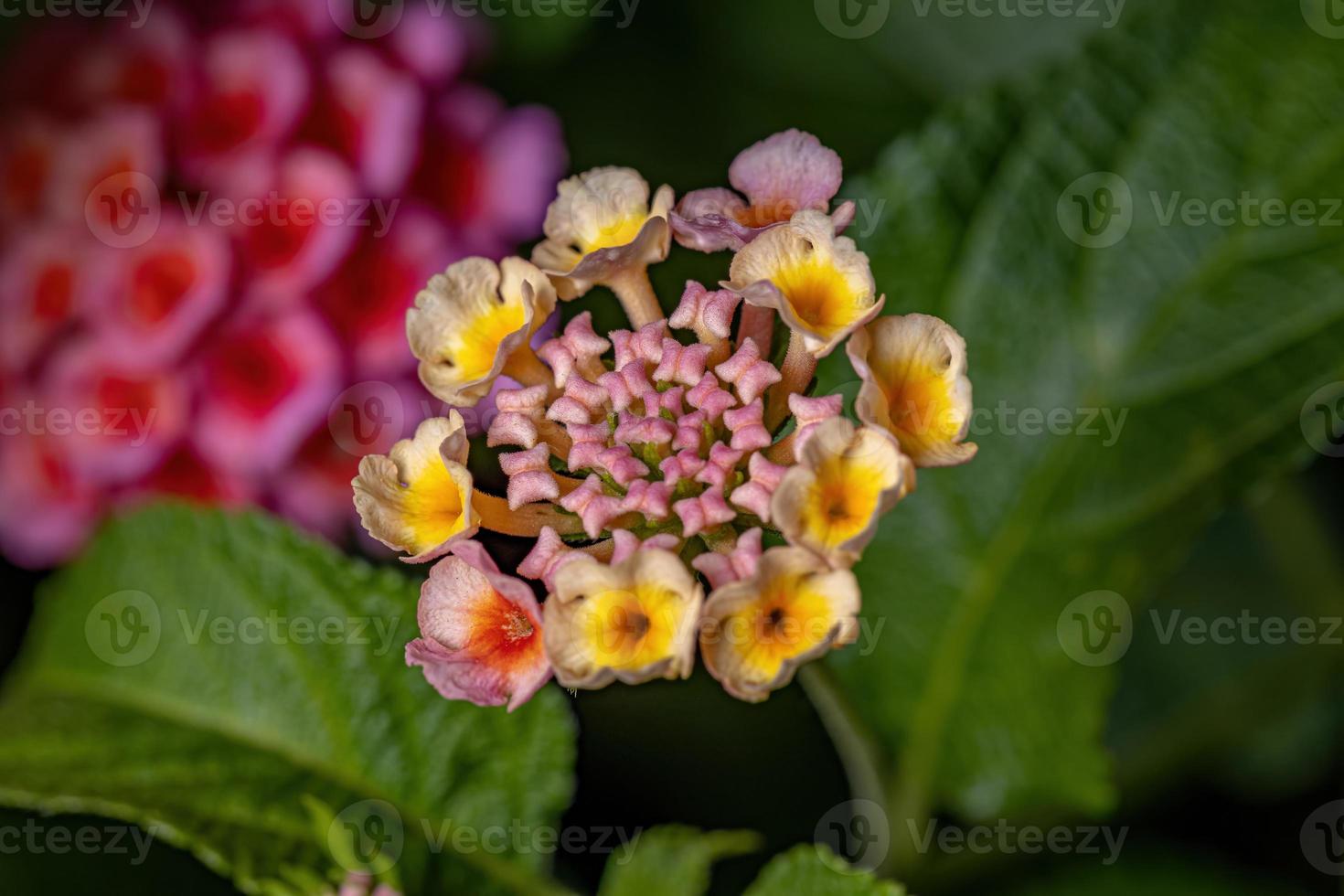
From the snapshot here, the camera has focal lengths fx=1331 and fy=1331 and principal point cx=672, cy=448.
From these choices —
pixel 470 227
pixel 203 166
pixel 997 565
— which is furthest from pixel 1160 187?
pixel 203 166

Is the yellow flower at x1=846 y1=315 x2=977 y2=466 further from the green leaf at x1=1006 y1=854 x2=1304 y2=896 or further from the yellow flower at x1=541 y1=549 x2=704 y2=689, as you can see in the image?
the green leaf at x1=1006 y1=854 x2=1304 y2=896

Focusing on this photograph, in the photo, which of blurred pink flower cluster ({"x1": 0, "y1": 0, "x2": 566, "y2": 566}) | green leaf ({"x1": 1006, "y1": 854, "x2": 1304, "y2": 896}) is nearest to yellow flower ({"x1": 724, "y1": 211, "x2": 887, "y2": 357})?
blurred pink flower cluster ({"x1": 0, "y1": 0, "x2": 566, "y2": 566})

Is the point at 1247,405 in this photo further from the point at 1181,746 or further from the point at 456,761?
the point at 456,761

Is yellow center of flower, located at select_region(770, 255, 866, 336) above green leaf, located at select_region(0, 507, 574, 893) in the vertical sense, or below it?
above

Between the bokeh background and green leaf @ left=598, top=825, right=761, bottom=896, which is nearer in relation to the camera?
green leaf @ left=598, top=825, right=761, bottom=896

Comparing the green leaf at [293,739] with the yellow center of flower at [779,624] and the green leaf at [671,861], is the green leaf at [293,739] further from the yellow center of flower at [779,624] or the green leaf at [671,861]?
the yellow center of flower at [779,624]

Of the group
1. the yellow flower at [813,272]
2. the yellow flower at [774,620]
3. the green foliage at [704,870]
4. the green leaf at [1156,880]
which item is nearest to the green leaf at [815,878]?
the green foliage at [704,870]
